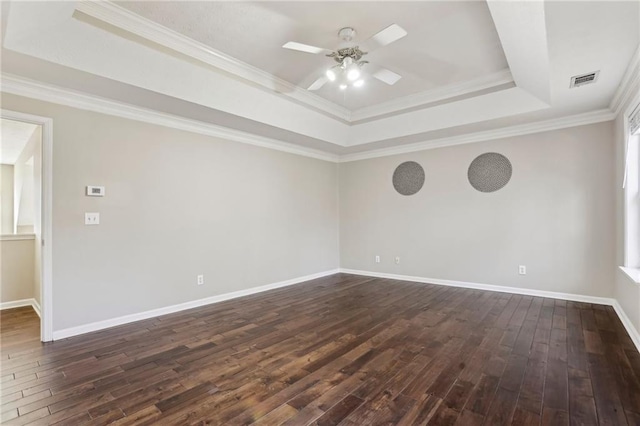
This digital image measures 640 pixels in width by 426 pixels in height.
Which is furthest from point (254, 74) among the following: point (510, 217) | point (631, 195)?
point (631, 195)

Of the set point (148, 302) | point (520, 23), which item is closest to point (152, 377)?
point (148, 302)

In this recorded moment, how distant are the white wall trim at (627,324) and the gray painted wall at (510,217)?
1.02 ft

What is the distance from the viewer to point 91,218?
319 cm

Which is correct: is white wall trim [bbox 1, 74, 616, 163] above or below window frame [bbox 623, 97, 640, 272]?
above

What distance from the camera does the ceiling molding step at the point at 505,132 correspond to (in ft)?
12.8

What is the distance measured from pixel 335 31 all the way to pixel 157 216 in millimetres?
2849

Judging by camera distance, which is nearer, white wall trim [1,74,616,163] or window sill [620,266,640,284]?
window sill [620,266,640,284]

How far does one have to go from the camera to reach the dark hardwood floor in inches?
71.2

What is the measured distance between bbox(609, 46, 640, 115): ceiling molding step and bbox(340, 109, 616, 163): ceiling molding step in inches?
A: 9.4

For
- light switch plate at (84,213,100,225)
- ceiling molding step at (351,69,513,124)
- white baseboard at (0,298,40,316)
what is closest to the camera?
light switch plate at (84,213,100,225)

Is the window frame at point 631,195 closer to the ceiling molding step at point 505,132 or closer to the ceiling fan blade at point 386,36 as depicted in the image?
the ceiling molding step at point 505,132

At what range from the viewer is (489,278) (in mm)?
4656

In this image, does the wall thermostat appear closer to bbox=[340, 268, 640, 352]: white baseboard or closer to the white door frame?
the white door frame

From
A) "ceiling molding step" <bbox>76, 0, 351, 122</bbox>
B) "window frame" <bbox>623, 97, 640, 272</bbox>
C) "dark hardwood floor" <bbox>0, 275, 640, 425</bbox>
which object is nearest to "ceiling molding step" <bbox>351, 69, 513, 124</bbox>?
"ceiling molding step" <bbox>76, 0, 351, 122</bbox>
